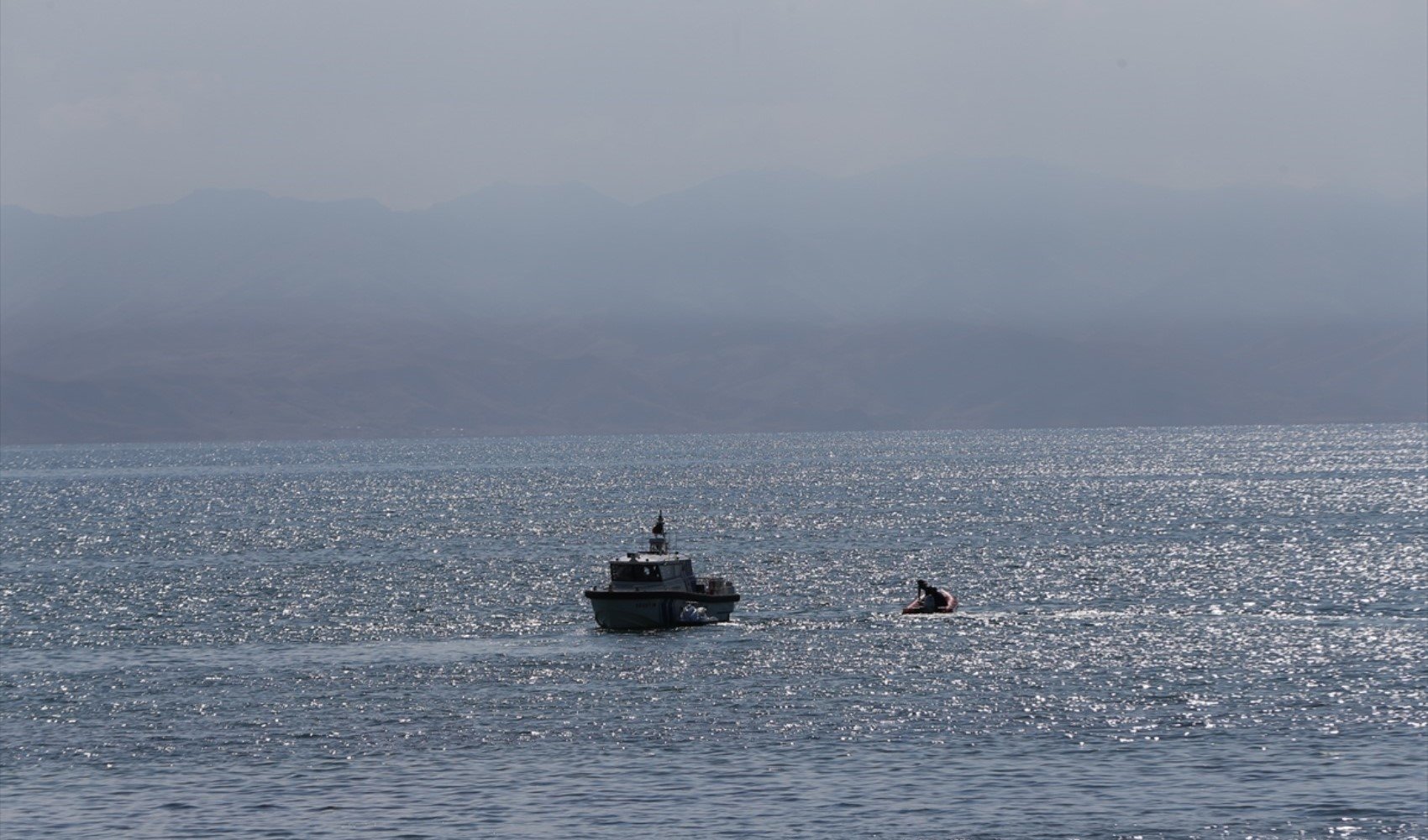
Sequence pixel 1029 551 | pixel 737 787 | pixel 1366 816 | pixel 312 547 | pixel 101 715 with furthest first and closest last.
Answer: pixel 312 547
pixel 1029 551
pixel 101 715
pixel 737 787
pixel 1366 816

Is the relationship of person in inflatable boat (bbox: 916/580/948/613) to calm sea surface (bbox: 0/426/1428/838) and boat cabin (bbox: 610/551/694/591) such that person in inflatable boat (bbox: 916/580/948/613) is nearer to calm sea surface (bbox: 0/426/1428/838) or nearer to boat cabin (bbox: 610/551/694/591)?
calm sea surface (bbox: 0/426/1428/838)

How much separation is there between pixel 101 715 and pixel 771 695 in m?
24.0

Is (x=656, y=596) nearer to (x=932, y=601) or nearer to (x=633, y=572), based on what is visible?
(x=633, y=572)

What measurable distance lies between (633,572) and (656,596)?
6.94ft

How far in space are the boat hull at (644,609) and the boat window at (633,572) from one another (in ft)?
3.99

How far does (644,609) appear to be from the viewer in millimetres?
85812

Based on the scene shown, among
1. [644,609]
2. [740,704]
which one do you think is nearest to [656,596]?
[644,609]

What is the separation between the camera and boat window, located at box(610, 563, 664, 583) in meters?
87.1

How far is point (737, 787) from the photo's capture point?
51.4 m

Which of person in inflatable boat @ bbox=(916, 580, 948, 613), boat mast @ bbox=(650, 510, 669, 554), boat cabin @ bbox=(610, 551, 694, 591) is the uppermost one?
boat mast @ bbox=(650, 510, 669, 554)

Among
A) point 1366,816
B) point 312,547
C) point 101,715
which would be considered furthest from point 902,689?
point 312,547

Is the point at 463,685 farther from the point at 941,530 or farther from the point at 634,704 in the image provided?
the point at 941,530

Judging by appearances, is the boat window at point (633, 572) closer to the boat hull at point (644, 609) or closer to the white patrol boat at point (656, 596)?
the white patrol boat at point (656, 596)

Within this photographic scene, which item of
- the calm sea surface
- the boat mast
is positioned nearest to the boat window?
the boat mast
